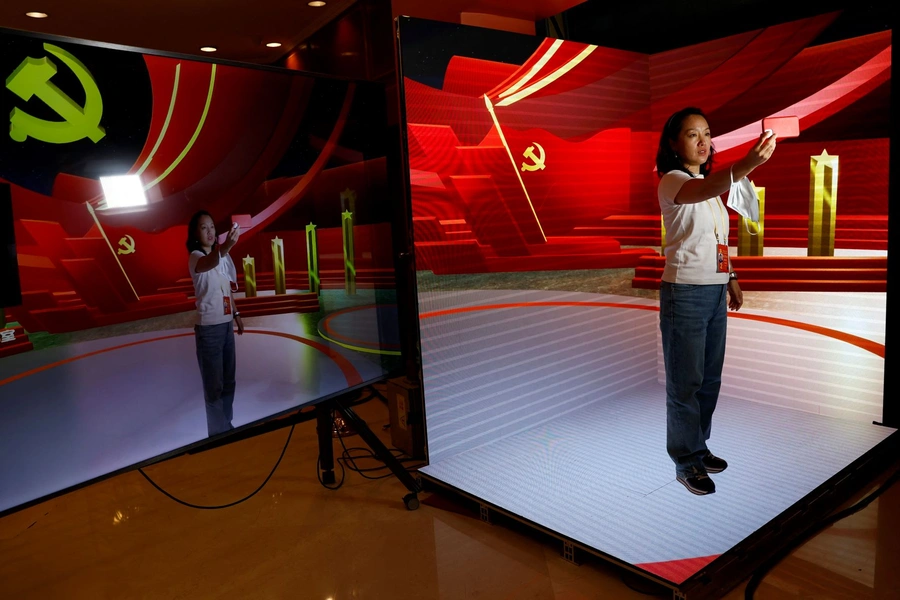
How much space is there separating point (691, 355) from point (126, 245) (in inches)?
82.7

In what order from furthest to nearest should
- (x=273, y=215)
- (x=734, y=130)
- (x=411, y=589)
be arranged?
(x=734, y=130) < (x=273, y=215) < (x=411, y=589)

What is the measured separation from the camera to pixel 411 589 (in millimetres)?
2445

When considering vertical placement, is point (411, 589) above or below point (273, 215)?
below

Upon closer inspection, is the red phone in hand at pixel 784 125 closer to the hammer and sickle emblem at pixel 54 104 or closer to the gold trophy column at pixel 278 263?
the gold trophy column at pixel 278 263

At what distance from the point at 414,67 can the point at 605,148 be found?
147 cm

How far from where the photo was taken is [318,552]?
2736 mm

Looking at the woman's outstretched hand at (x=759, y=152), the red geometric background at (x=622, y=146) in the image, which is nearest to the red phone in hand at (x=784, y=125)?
the red geometric background at (x=622, y=146)

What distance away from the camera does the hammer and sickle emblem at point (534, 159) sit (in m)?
3.65

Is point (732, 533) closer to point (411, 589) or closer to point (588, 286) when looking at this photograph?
point (411, 589)

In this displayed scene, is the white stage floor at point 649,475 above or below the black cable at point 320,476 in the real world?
above

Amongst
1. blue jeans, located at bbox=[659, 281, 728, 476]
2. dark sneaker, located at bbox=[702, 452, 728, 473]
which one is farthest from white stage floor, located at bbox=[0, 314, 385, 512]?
dark sneaker, located at bbox=[702, 452, 728, 473]

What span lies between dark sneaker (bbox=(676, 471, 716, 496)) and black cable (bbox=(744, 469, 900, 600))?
35cm

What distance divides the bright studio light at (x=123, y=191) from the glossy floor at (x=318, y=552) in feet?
4.78

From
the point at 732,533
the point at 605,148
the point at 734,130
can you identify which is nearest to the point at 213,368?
the point at 732,533
